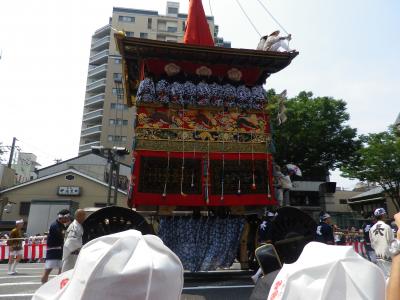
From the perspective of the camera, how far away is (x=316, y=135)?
27250 millimetres

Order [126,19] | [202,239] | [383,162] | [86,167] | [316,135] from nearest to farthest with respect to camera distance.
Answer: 1. [202,239]
2. [383,162]
3. [316,135]
4. [86,167]
5. [126,19]

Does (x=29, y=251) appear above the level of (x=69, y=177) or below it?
below

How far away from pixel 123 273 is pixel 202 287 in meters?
6.80

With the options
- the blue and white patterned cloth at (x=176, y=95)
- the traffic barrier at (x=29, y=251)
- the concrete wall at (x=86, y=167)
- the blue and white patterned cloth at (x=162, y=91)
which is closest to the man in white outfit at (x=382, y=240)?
the blue and white patterned cloth at (x=176, y=95)

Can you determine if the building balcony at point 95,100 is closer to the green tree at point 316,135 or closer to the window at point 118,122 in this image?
the window at point 118,122

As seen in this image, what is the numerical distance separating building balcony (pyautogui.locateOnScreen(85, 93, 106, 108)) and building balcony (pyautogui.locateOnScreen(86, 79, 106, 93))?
51.0 inches

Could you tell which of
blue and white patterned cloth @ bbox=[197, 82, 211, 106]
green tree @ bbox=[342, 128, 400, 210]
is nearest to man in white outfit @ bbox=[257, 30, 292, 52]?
blue and white patterned cloth @ bbox=[197, 82, 211, 106]

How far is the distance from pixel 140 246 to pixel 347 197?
4522 cm

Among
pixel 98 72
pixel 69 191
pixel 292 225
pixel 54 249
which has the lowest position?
pixel 54 249

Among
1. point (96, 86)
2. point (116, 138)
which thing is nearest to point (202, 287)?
point (116, 138)

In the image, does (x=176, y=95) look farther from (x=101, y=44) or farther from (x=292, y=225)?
(x=101, y=44)

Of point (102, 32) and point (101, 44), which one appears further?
point (102, 32)

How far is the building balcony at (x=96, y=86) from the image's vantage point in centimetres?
5159

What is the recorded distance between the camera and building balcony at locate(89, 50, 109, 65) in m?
54.2
